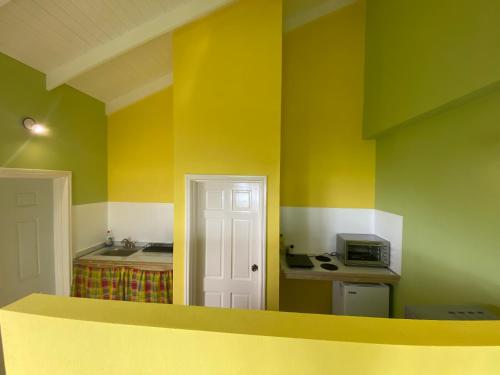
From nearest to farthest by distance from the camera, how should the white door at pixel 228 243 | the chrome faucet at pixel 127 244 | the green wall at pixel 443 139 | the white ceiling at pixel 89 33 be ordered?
the green wall at pixel 443 139, the white ceiling at pixel 89 33, the white door at pixel 228 243, the chrome faucet at pixel 127 244

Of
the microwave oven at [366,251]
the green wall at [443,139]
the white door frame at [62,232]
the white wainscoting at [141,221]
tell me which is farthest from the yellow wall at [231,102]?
the white door frame at [62,232]

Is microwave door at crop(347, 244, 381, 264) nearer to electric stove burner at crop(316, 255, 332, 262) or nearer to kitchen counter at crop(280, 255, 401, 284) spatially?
kitchen counter at crop(280, 255, 401, 284)

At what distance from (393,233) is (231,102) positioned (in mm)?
2170

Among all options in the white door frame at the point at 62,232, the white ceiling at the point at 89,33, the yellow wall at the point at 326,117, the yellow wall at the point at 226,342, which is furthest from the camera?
the yellow wall at the point at 326,117

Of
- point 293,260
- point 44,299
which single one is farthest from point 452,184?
point 44,299

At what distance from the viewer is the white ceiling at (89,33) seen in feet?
5.36

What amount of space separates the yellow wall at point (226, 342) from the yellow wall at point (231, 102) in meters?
1.62

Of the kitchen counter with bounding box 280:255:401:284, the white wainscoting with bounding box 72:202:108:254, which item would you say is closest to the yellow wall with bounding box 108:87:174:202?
the white wainscoting with bounding box 72:202:108:254

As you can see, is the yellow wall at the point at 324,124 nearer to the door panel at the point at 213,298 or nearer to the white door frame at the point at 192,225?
the white door frame at the point at 192,225

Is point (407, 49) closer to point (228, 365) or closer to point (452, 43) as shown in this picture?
point (452, 43)

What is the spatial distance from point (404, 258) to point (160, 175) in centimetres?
307

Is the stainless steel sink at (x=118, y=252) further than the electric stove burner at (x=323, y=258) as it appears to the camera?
Yes

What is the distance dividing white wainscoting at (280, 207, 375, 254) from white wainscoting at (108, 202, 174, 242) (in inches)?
66.7

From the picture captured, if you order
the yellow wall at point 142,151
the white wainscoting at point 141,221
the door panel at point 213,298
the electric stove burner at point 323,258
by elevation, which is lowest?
the door panel at point 213,298
